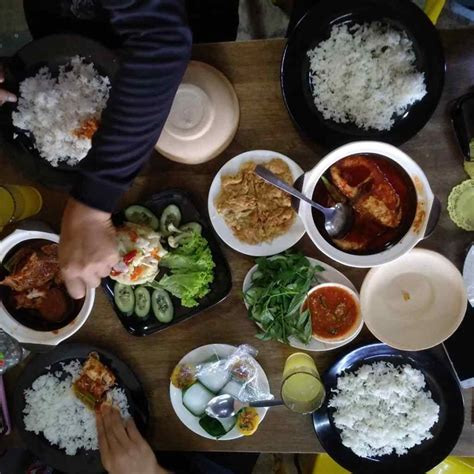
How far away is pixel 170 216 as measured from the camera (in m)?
2.01

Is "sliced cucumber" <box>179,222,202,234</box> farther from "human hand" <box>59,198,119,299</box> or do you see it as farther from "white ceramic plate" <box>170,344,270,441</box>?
"white ceramic plate" <box>170,344,270,441</box>

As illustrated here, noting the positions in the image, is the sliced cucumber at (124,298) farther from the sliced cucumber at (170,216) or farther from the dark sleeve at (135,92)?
the dark sleeve at (135,92)

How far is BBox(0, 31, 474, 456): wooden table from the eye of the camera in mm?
1929

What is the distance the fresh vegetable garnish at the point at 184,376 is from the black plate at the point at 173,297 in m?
0.17

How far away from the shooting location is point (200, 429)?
2.06 metres

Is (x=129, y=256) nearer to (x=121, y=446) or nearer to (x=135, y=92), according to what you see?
(x=135, y=92)

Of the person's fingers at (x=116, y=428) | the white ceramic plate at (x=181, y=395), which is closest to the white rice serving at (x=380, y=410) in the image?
the white ceramic plate at (x=181, y=395)

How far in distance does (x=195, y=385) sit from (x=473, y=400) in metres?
0.99

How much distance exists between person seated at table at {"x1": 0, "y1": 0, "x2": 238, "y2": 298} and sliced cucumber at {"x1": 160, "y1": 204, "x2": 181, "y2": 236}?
292mm

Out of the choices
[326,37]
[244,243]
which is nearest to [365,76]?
[326,37]

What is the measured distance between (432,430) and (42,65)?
1.87m

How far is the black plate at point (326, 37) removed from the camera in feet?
5.79

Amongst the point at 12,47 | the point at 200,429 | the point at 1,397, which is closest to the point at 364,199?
the point at 200,429

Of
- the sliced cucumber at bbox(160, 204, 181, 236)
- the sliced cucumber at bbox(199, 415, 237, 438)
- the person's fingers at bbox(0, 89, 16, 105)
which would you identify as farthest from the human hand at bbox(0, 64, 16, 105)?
the sliced cucumber at bbox(199, 415, 237, 438)
